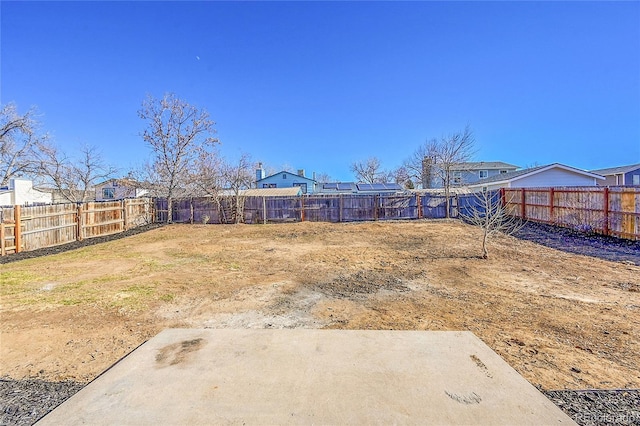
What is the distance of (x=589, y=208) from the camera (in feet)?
31.4

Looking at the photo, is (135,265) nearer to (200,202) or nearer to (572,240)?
(200,202)

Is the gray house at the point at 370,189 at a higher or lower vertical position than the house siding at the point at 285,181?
lower

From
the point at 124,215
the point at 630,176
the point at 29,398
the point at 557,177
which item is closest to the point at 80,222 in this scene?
the point at 124,215

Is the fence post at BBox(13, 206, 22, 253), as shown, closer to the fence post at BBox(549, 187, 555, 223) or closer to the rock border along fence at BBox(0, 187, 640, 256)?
the rock border along fence at BBox(0, 187, 640, 256)

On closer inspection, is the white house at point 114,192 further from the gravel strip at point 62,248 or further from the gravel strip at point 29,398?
the gravel strip at point 29,398

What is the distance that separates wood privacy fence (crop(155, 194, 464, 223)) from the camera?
15.7 m

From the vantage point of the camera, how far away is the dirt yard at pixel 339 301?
2580mm

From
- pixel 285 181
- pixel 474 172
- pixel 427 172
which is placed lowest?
pixel 285 181

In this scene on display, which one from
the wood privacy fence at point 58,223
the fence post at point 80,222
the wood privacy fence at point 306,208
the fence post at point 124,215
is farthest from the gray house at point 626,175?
the fence post at point 80,222

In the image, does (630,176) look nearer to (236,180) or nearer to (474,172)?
(474,172)

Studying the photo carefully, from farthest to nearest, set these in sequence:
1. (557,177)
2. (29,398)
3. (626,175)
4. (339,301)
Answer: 1. (626,175)
2. (557,177)
3. (339,301)
4. (29,398)

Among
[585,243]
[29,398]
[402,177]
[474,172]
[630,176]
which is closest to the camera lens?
[29,398]

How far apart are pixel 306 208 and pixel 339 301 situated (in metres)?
11.8

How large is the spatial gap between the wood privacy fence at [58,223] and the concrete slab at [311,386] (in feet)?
29.2
